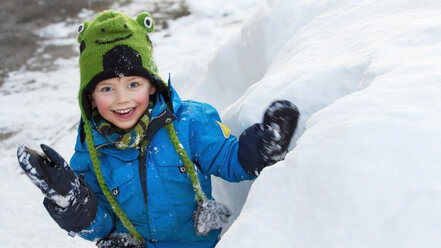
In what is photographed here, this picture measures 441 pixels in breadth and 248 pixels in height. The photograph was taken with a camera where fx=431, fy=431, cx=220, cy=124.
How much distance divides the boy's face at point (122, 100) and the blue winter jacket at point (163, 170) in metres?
0.07

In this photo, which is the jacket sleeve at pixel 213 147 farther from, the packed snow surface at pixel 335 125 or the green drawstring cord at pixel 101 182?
the green drawstring cord at pixel 101 182

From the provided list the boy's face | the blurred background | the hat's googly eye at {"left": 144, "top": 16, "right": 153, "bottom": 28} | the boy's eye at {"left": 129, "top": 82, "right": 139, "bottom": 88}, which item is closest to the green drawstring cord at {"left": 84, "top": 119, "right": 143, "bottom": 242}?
the boy's face

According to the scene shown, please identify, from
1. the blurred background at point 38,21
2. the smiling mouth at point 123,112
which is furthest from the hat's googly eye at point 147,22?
the blurred background at point 38,21

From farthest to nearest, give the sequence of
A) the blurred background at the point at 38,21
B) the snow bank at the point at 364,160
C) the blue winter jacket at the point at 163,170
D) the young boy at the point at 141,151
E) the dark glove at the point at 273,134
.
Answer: the blurred background at the point at 38,21 → the blue winter jacket at the point at 163,170 → the young boy at the point at 141,151 → the dark glove at the point at 273,134 → the snow bank at the point at 364,160

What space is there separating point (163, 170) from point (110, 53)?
1.67 feet

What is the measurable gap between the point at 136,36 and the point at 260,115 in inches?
23.2

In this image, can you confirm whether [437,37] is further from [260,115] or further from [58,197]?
[58,197]

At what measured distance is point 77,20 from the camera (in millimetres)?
6188

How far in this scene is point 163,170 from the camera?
1.75 metres

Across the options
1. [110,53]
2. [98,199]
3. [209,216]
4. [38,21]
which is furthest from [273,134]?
[38,21]

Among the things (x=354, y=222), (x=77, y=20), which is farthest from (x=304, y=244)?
(x=77, y=20)

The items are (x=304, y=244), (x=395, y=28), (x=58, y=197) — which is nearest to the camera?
(x=304, y=244)

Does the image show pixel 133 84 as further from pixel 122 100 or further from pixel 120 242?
pixel 120 242

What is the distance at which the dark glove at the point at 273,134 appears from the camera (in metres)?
1.52
